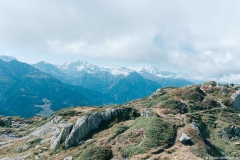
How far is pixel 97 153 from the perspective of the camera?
129 ft

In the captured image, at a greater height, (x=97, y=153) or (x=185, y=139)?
(x=185, y=139)

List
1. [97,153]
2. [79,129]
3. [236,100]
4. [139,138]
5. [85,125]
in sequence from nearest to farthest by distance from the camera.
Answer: [97,153] < [139,138] < [79,129] < [85,125] < [236,100]

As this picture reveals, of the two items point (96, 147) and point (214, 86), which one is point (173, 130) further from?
point (214, 86)

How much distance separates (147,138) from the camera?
139 feet

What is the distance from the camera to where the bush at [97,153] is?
127 ft

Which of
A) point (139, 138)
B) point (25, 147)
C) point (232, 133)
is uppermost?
point (139, 138)

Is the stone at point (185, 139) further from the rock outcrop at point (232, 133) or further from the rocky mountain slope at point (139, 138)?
the rock outcrop at point (232, 133)

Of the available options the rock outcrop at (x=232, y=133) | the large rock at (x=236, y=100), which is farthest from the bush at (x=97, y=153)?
the large rock at (x=236, y=100)

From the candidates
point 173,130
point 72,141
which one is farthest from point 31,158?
point 173,130

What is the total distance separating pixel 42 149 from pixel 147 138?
27367mm

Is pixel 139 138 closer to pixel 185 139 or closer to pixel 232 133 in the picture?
pixel 185 139

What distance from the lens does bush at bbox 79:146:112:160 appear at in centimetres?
3859

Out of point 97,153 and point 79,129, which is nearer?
point 97,153

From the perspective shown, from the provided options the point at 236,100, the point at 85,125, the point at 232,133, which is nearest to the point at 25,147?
the point at 85,125
